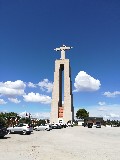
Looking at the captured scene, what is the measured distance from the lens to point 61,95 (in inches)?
4806

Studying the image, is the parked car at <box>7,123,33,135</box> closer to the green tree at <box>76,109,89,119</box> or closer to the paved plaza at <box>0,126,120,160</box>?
the paved plaza at <box>0,126,120,160</box>

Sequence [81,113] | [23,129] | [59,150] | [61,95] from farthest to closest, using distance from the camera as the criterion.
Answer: [81,113]
[61,95]
[23,129]
[59,150]

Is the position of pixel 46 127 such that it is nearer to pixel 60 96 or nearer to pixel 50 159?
pixel 50 159

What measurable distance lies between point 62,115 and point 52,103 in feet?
19.7

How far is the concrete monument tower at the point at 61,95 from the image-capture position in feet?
374

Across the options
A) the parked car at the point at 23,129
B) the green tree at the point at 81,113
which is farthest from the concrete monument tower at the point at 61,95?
the parked car at the point at 23,129

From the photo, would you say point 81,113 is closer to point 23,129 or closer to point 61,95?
point 61,95

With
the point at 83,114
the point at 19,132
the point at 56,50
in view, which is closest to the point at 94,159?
the point at 19,132

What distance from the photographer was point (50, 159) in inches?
458

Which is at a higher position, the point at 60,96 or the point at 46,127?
the point at 60,96

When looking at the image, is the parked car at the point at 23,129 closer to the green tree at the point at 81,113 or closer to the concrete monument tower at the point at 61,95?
the concrete monument tower at the point at 61,95

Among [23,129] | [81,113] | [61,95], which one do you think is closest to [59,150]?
[23,129]

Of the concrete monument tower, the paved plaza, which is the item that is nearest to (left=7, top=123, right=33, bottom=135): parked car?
the paved plaza

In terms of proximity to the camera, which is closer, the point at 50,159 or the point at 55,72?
the point at 50,159
